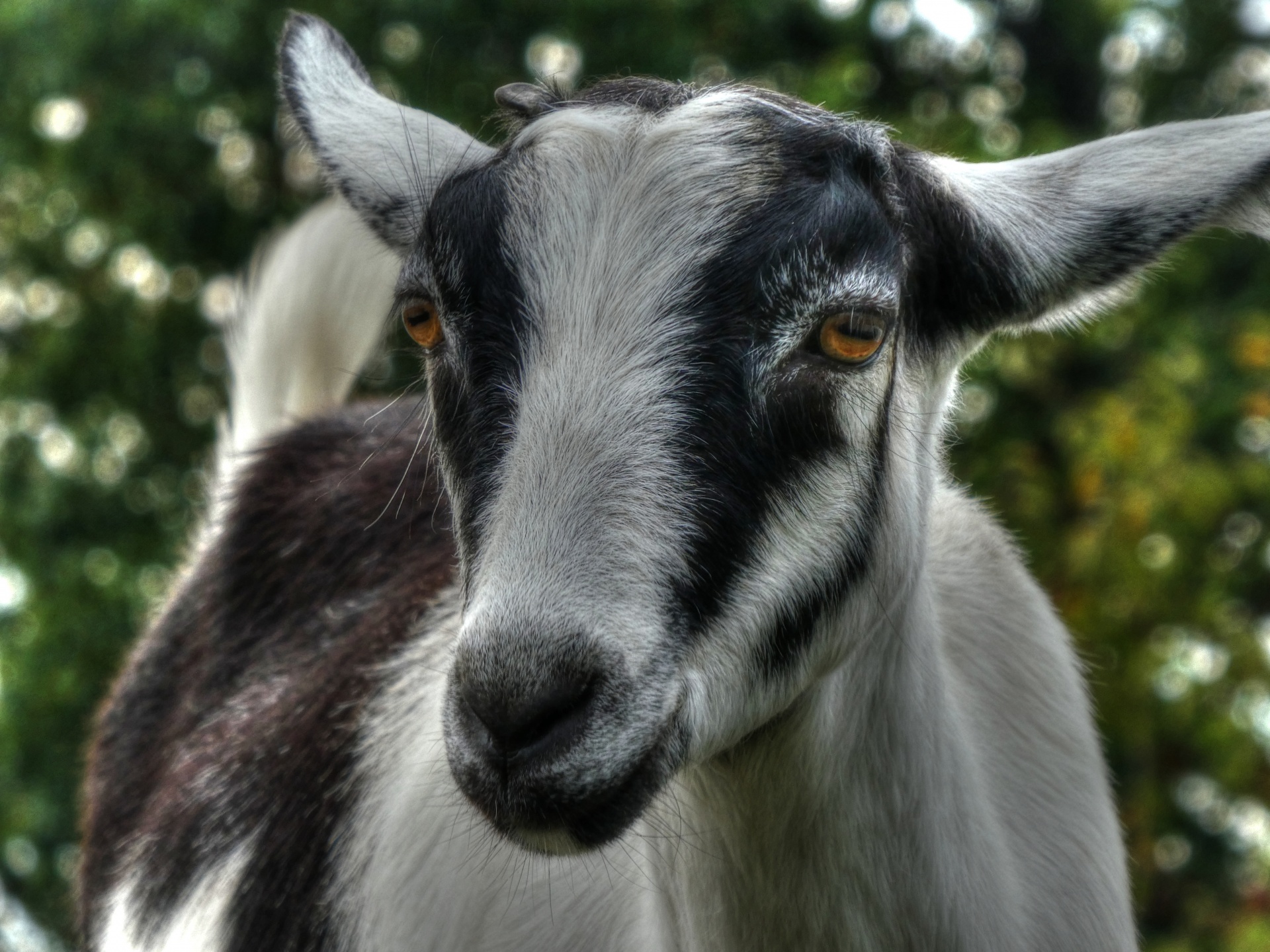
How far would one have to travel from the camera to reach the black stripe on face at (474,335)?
235 cm

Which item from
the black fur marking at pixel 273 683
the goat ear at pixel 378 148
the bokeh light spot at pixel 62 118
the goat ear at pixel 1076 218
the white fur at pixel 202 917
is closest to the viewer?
the goat ear at pixel 1076 218

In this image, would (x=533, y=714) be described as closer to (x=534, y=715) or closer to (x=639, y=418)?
(x=534, y=715)

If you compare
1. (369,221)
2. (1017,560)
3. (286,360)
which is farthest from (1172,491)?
(369,221)

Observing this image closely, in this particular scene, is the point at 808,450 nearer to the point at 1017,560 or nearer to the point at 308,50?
the point at 1017,560

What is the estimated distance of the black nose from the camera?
2.00m

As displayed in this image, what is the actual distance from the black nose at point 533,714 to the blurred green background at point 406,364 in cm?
479

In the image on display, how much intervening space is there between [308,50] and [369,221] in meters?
0.56

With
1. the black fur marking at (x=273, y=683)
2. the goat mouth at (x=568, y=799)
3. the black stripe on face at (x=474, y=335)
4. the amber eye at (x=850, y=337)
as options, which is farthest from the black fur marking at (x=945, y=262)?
the black fur marking at (x=273, y=683)

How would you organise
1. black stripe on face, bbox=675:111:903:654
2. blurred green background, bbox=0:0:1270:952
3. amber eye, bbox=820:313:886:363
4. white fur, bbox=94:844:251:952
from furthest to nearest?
1. blurred green background, bbox=0:0:1270:952
2. white fur, bbox=94:844:251:952
3. amber eye, bbox=820:313:886:363
4. black stripe on face, bbox=675:111:903:654

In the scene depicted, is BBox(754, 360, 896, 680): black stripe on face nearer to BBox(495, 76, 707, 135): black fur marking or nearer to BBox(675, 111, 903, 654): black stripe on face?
BBox(675, 111, 903, 654): black stripe on face

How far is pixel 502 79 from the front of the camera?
8.81 meters

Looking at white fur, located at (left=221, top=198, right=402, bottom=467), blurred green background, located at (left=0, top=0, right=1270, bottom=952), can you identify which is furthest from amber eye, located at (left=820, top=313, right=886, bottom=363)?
blurred green background, located at (left=0, top=0, right=1270, bottom=952)

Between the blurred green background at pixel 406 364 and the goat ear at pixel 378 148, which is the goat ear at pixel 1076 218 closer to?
the goat ear at pixel 378 148

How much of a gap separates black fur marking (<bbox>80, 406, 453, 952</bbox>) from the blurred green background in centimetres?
213
